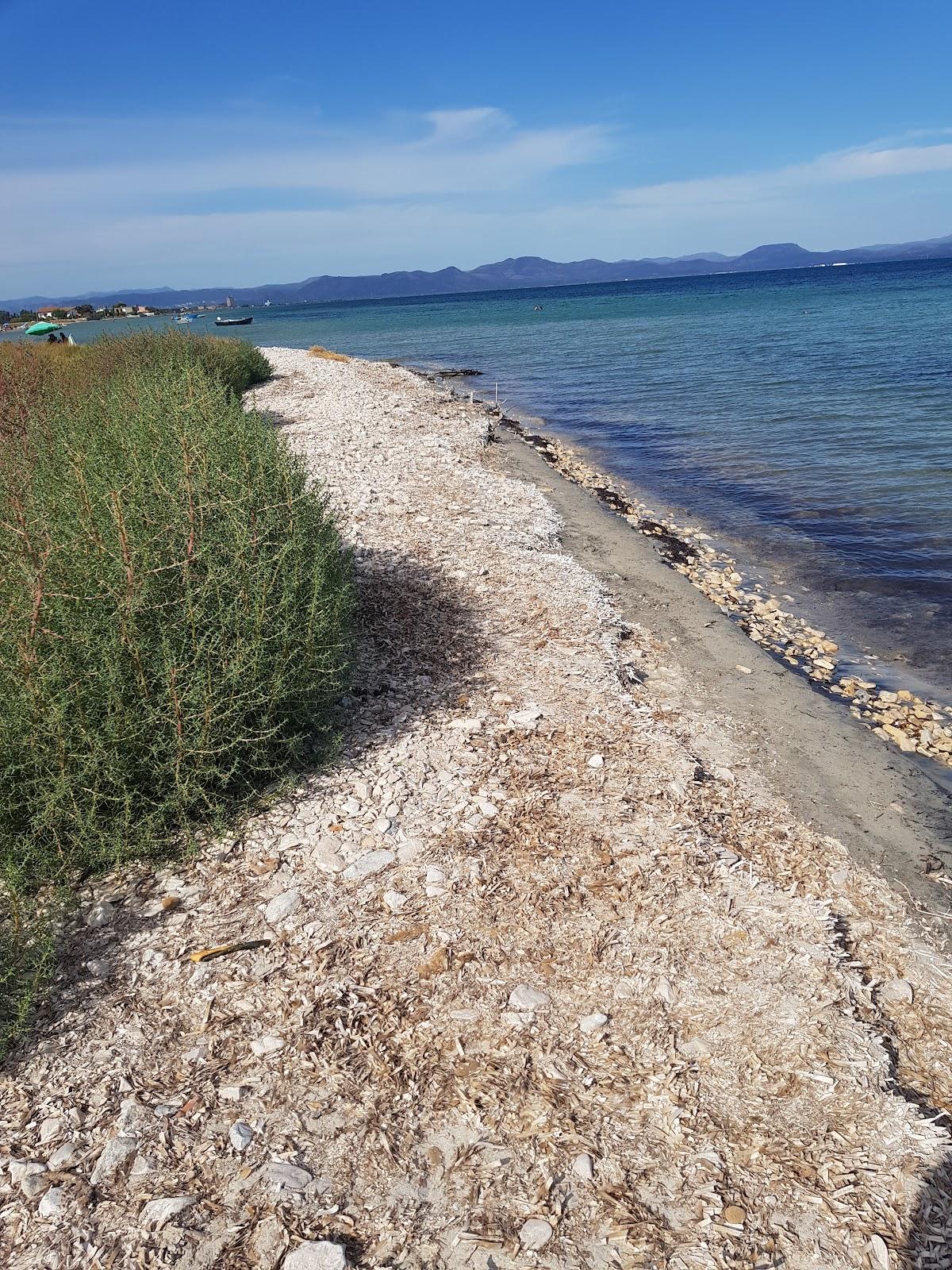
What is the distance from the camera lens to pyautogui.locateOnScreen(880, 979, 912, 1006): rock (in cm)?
377

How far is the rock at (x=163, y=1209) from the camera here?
2744 mm

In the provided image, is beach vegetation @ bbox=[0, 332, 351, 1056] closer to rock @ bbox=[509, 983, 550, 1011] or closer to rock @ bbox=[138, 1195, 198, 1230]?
rock @ bbox=[138, 1195, 198, 1230]

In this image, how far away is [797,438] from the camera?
18.3 meters

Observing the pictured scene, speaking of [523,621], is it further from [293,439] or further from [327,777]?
[293,439]

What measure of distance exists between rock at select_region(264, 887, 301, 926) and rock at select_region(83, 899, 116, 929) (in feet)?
2.54

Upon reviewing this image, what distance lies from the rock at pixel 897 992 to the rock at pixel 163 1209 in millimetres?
3068

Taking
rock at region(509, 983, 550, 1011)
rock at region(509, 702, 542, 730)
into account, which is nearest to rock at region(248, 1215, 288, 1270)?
rock at region(509, 983, 550, 1011)

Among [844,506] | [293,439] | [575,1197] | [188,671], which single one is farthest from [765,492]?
[575,1197]

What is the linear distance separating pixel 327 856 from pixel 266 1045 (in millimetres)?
1225

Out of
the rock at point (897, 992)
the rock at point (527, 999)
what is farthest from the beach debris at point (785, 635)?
the rock at point (527, 999)

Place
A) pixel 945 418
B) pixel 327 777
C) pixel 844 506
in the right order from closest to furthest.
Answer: pixel 327 777, pixel 844 506, pixel 945 418

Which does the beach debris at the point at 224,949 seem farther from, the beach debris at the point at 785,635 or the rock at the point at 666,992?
the beach debris at the point at 785,635

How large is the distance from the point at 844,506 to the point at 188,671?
12045 mm

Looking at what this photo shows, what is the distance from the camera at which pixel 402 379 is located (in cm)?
2445
